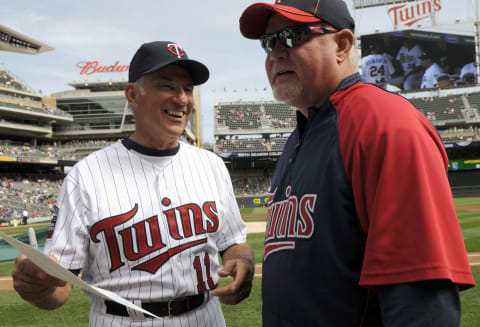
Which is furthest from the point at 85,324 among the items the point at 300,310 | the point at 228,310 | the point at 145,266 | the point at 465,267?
the point at 465,267

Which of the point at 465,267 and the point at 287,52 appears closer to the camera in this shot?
the point at 465,267

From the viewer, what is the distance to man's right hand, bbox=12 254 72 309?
167cm

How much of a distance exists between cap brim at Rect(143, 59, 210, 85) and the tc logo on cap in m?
0.05

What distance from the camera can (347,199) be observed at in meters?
1.32

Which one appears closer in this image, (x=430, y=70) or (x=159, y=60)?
(x=159, y=60)

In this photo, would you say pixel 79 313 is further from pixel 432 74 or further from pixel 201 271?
pixel 432 74

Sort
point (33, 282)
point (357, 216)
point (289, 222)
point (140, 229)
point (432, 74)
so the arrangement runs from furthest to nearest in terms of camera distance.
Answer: point (432, 74) < point (140, 229) < point (33, 282) < point (289, 222) < point (357, 216)

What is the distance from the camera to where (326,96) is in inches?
65.7

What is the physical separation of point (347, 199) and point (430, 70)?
41.6 m

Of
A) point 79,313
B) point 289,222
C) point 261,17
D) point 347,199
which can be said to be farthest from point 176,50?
point 79,313

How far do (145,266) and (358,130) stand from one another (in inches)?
53.6

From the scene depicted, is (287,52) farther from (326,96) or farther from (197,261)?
(197,261)

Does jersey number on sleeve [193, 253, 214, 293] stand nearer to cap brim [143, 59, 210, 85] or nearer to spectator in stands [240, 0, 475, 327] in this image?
spectator in stands [240, 0, 475, 327]

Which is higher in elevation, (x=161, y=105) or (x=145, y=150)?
(x=161, y=105)
